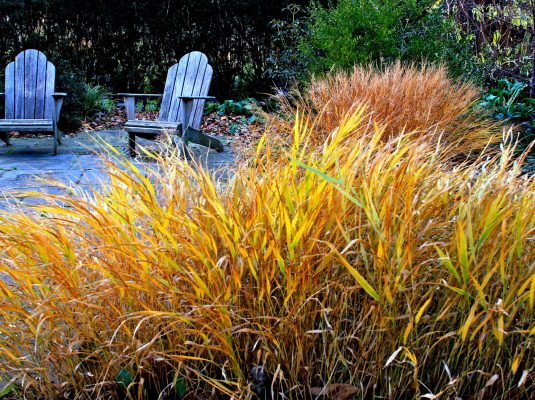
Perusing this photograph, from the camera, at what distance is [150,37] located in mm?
9469

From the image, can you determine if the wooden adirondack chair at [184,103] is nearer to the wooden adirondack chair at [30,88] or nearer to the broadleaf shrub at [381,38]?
the wooden adirondack chair at [30,88]

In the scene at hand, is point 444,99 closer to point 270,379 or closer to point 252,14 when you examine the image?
point 270,379

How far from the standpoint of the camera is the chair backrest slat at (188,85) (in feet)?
20.9

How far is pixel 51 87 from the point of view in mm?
6855

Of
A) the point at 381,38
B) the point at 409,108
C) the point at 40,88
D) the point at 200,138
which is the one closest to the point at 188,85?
the point at 200,138

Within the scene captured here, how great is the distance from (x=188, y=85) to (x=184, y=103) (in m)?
0.69

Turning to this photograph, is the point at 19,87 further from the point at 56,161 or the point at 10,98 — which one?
the point at 56,161

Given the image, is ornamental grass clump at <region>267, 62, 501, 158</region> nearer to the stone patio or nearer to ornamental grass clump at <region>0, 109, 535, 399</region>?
the stone patio

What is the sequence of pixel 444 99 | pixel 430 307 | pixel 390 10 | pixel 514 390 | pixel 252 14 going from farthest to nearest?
pixel 252 14, pixel 390 10, pixel 444 99, pixel 430 307, pixel 514 390

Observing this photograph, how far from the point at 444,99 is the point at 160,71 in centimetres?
603

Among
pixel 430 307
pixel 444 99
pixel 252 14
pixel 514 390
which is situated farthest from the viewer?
pixel 252 14

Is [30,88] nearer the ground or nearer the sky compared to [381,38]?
nearer the ground

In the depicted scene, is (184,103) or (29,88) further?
(29,88)

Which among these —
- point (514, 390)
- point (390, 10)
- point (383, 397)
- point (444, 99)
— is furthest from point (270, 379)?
point (390, 10)
